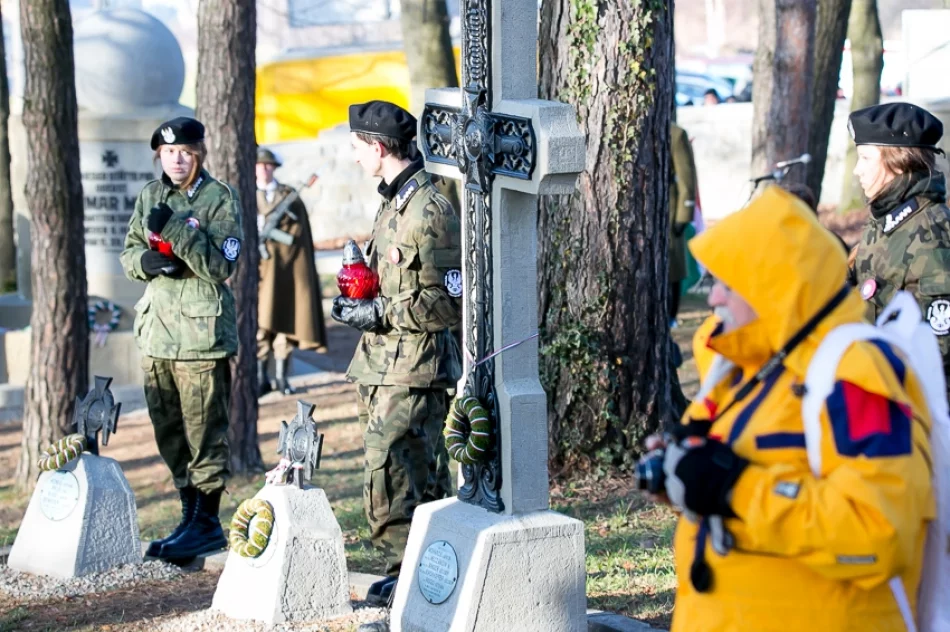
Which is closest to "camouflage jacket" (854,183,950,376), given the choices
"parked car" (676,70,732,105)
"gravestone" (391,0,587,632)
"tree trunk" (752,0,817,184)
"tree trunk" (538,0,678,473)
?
"gravestone" (391,0,587,632)

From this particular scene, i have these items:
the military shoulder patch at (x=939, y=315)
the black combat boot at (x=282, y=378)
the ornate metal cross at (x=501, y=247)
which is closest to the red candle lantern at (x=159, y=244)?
the ornate metal cross at (x=501, y=247)

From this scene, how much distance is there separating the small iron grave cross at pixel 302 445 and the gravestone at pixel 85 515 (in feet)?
4.00

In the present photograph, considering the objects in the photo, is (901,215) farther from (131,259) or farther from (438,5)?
(438,5)

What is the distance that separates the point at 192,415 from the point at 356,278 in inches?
53.0

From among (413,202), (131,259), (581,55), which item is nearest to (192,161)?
(131,259)

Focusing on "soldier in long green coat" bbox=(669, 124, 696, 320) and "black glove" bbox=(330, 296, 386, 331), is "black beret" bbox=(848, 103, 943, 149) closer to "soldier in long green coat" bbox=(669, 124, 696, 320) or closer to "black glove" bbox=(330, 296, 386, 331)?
"black glove" bbox=(330, 296, 386, 331)

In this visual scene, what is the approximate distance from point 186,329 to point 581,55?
2639 millimetres

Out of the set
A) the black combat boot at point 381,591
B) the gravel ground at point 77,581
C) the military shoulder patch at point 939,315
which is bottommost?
the gravel ground at point 77,581

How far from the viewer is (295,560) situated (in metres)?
5.17

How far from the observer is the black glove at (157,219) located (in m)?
6.08

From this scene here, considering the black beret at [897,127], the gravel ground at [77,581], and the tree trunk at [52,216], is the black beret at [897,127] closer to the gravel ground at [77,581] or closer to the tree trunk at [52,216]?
the gravel ground at [77,581]

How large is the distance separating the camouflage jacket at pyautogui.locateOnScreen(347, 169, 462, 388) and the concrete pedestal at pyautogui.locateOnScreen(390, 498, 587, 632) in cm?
80

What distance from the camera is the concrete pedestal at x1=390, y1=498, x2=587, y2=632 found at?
4531 mm

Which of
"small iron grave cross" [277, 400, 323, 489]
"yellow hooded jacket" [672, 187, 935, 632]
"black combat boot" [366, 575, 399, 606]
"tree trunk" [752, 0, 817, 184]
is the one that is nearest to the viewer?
"yellow hooded jacket" [672, 187, 935, 632]
